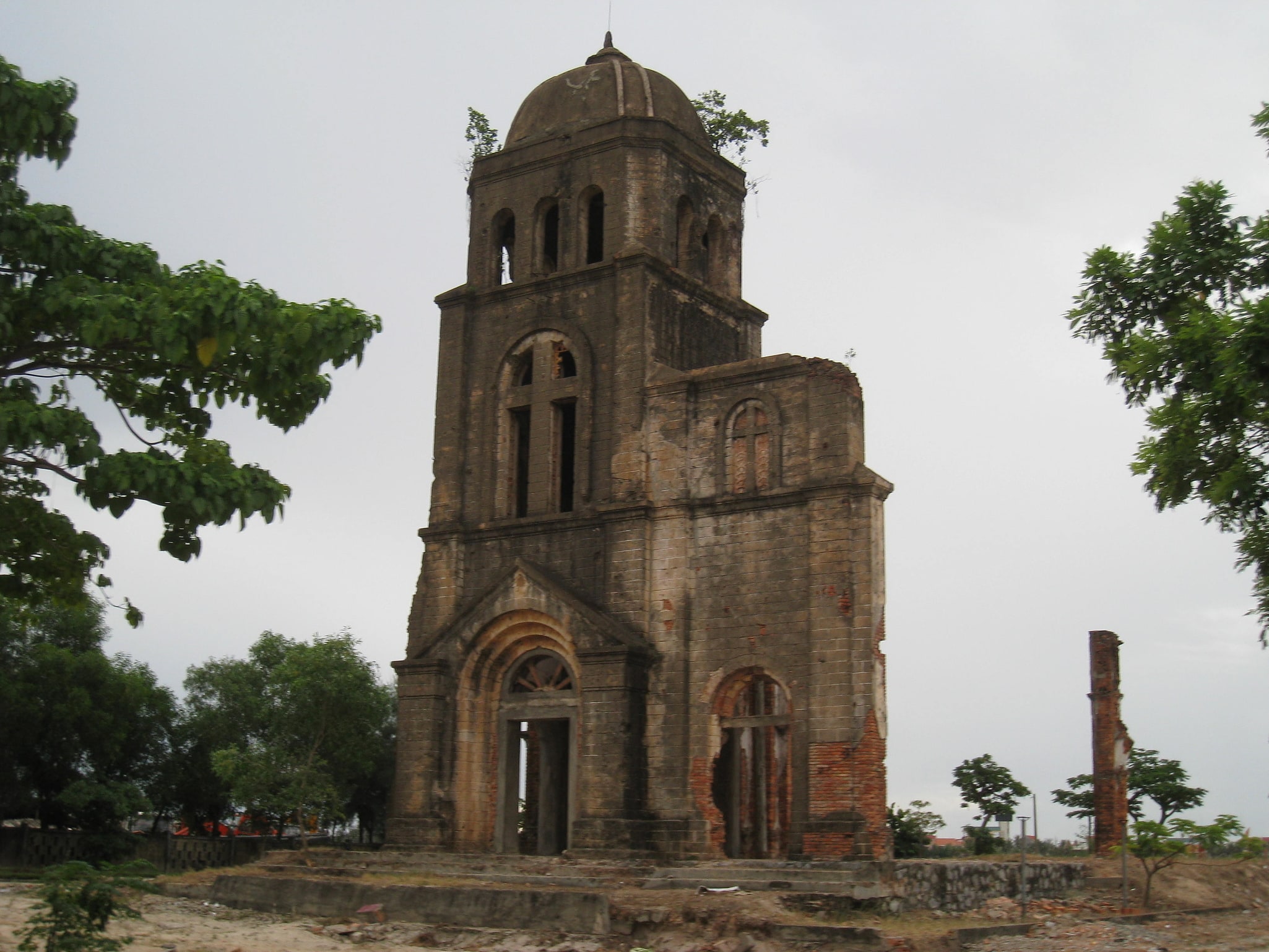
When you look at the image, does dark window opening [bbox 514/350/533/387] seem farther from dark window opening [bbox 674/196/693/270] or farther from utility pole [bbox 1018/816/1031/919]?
utility pole [bbox 1018/816/1031/919]

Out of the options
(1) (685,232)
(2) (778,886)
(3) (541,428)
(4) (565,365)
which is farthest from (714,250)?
(2) (778,886)

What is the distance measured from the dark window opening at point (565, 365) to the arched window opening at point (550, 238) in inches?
73.9

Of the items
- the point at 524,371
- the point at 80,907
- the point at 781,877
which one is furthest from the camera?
the point at 524,371

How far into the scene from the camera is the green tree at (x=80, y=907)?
37.6 ft

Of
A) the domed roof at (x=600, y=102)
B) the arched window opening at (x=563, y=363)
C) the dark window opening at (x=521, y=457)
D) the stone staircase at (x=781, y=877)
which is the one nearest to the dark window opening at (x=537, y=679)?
the dark window opening at (x=521, y=457)

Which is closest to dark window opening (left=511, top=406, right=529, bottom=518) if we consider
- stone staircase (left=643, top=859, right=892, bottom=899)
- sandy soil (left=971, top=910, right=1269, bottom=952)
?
stone staircase (left=643, top=859, right=892, bottom=899)

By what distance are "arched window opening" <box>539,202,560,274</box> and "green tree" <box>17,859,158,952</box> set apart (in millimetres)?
17152

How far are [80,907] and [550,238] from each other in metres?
18.2

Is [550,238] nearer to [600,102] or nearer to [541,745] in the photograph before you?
[600,102]

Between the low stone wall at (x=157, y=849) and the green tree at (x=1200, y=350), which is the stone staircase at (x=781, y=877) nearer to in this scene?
the green tree at (x=1200, y=350)

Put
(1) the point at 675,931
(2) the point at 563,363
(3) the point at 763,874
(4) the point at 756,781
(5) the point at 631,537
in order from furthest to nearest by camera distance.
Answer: (4) the point at 756,781 → (2) the point at 563,363 → (5) the point at 631,537 → (3) the point at 763,874 → (1) the point at 675,931

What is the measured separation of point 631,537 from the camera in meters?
24.2

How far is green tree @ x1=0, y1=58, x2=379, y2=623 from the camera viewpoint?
11289 mm

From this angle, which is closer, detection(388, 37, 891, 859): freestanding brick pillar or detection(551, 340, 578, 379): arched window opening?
detection(388, 37, 891, 859): freestanding brick pillar
